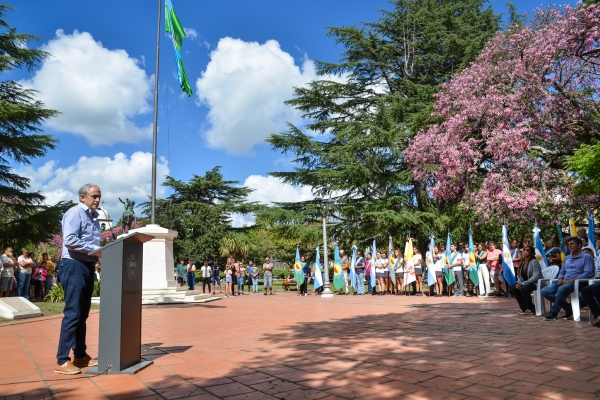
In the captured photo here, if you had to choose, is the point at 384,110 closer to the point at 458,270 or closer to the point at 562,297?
the point at 458,270

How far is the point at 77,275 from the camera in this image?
4.21m

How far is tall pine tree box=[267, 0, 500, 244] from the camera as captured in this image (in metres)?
22.4

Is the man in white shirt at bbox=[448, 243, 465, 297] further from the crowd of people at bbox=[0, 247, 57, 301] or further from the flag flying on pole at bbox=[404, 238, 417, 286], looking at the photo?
the crowd of people at bbox=[0, 247, 57, 301]

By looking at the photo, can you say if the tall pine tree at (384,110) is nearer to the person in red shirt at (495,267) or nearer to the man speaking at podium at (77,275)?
the person in red shirt at (495,267)

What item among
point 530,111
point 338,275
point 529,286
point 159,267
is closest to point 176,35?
point 159,267

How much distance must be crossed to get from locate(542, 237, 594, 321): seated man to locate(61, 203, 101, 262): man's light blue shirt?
22.7 feet

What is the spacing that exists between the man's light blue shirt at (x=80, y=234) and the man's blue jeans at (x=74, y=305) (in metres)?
0.08

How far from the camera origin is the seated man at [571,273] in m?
7.23

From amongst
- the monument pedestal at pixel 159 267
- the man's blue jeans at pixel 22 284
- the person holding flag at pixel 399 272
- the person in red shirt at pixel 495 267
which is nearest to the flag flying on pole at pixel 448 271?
the person in red shirt at pixel 495 267

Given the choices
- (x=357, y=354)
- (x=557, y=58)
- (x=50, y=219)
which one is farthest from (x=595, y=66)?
(x=50, y=219)

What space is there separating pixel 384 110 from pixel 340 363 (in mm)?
19180

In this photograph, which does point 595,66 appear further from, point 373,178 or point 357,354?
point 357,354

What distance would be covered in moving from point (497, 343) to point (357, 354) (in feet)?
5.64

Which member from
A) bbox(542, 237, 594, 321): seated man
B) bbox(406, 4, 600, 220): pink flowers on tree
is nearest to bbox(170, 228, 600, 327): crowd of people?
bbox(542, 237, 594, 321): seated man
